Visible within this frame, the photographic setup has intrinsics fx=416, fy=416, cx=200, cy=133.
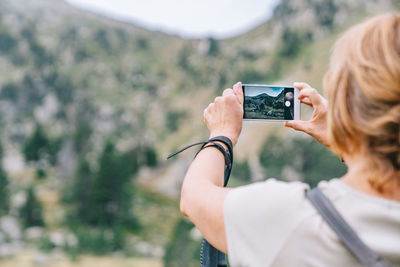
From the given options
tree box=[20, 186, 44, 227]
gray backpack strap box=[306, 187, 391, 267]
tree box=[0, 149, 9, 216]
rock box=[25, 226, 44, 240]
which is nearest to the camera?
gray backpack strap box=[306, 187, 391, 267]

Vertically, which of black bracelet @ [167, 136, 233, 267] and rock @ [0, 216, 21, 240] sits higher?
black bracelet @ [167, 136, 233, 267]

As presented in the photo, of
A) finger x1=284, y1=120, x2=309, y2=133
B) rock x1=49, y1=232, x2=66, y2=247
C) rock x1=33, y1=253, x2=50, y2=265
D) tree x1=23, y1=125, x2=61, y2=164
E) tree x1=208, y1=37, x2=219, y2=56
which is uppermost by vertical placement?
tree x1=208, y1=37, x2=219, y2=56

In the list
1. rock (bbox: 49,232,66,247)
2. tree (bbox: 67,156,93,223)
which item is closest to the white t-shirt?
rock (bbox: 49,232,66,247)

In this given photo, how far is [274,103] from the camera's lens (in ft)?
5.16

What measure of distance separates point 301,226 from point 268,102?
73cm

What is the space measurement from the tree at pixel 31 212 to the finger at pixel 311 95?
33884 mm

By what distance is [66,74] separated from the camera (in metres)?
53.2

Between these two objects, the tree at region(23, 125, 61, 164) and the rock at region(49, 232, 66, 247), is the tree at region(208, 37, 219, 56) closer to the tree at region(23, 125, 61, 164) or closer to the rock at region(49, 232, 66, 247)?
the tree at region(23, 125, 61, 164)

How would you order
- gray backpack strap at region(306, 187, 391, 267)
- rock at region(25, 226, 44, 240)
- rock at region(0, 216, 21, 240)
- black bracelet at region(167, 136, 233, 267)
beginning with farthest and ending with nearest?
rock at region(25, 226, 44, 240), rock at region(0, 216, 21, 240), black bracelet at region(167, 136, 233, 267), gray backpack strap at region(306, 187, 391, 267)

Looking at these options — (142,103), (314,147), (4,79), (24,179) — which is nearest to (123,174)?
(24,179)

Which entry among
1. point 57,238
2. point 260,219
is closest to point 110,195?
point 57,238

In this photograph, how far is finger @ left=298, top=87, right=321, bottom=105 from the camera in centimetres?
147

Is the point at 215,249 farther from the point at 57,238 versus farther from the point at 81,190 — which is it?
the point at 81,190

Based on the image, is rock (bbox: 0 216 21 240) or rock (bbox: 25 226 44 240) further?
rock (bbox: 25 226 44 240)
